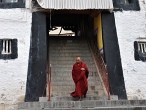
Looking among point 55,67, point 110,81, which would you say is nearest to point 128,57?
point 110,81

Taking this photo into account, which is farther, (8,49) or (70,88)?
(8,49)

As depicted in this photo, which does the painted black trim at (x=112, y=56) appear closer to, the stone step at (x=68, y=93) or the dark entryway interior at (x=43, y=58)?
the dark entryway interior at (x=43, y=58)

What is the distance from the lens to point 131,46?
510 inches

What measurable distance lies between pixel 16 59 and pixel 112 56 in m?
3.10

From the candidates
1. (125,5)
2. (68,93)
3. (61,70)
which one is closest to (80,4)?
(125,5)

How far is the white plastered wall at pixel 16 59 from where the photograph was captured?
11871 mm

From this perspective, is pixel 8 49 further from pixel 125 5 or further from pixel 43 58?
pixel 125 5

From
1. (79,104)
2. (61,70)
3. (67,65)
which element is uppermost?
(67,65)

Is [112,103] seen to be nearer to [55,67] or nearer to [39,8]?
[55,67]

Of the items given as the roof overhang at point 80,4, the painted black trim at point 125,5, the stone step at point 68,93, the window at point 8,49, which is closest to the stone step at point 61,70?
the stone step at point 68,93

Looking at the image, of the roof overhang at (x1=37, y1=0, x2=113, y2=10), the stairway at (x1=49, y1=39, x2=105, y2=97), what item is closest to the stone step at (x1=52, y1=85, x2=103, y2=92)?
the stairway at (x1=49, y1=39, x2=105, y2=97)

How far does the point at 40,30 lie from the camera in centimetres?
1270

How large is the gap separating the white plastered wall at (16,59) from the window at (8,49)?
11cm

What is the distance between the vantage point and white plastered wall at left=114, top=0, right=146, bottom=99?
490 inches
